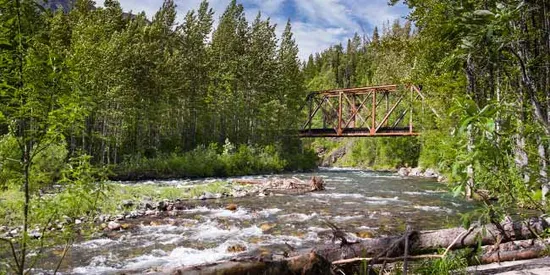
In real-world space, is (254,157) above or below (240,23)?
below

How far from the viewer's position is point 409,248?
16.4 feet

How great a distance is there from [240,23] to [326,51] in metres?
63.3

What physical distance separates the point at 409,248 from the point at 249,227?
6896 mm

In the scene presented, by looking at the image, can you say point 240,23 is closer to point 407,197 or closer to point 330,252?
point 407,197

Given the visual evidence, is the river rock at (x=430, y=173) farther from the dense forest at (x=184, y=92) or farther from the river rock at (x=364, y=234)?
the river rock at (x=364, y=234)

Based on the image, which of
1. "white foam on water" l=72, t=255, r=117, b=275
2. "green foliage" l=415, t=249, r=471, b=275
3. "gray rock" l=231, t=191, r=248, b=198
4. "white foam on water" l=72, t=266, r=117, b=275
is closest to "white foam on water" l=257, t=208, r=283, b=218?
"gray rock" l=231, t=191, r=248, b=198

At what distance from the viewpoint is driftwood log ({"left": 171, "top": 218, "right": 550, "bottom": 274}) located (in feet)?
13.1

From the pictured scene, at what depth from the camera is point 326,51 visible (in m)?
102

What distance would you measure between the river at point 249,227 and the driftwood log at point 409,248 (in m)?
1.90

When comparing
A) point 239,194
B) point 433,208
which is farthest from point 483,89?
point 239,194

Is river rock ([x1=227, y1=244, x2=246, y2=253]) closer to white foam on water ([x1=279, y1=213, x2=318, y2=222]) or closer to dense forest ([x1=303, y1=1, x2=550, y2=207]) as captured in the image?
white foam on water ([x1=279, y1=213, x2=318, y2=222])

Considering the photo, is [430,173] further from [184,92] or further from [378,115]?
→ [184,92]

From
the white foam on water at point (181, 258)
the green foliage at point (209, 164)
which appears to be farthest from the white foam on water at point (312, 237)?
the green foliage at point (209, 164)

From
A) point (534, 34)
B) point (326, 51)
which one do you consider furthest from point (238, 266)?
point (326, 51)
